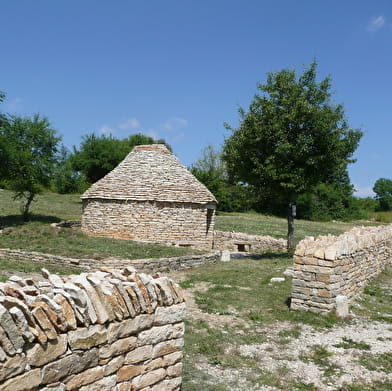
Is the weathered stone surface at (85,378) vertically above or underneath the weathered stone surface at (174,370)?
above

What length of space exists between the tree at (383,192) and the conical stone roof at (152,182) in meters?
42.5

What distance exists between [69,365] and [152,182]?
55.1 ft

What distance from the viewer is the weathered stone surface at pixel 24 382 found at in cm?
263

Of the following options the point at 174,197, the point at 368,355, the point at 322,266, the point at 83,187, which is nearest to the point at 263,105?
the point at 174,197

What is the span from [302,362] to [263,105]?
1224cm

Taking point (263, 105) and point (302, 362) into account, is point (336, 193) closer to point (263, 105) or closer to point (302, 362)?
point (263, 105)

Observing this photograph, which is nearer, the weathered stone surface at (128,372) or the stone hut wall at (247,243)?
the weathered stone surface at (128,372)

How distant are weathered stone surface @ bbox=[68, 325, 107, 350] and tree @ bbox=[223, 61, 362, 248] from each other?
42.4ft

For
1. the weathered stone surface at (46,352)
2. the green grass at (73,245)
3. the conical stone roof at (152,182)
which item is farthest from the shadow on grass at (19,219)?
the weathered stone surface at (46,352)

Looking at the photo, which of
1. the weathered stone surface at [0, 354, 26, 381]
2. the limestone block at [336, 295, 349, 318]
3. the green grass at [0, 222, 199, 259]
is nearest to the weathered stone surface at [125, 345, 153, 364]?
the weathered stone surface at [0, 354, 26, 381]

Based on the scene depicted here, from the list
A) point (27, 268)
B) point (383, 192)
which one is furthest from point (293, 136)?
point (383, 192)

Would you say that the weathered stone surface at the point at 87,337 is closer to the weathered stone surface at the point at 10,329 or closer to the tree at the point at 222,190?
the weathered stone surface at the point at 10,329

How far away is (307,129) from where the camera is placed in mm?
Result: 15969

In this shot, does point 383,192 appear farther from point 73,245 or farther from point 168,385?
point 168,385
